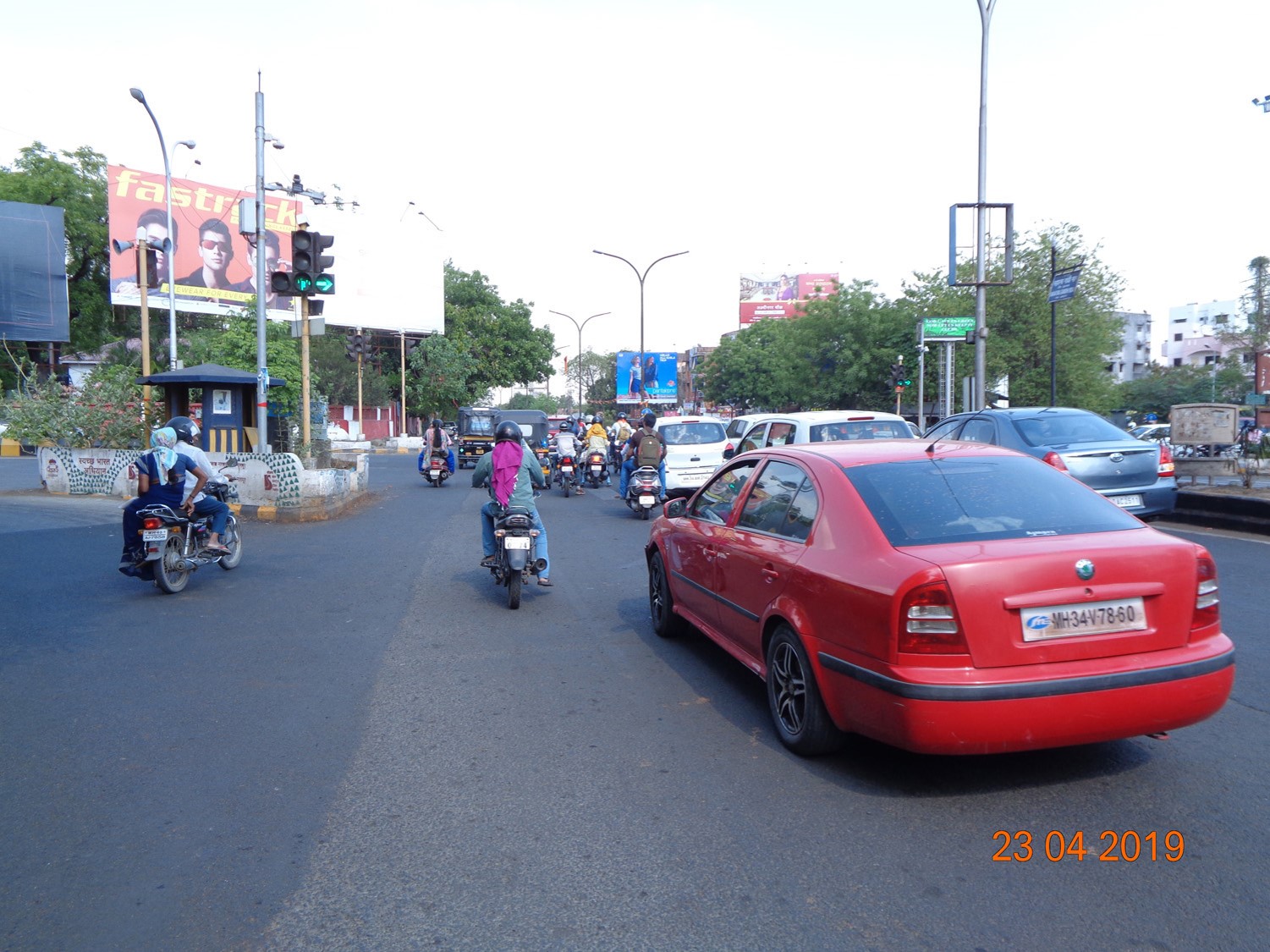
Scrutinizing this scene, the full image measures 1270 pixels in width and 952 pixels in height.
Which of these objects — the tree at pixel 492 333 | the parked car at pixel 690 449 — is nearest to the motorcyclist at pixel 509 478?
the parked car at pixel 690 449

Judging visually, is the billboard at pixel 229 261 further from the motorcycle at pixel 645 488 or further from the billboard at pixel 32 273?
the motorcycle at pixel 645 488

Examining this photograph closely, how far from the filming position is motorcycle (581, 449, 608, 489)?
73.4 ft

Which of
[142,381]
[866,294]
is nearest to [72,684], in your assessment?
[142,381]

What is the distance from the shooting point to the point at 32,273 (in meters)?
45.2

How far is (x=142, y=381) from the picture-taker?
17.8 m

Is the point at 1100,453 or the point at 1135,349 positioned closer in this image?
the point at 1100,453

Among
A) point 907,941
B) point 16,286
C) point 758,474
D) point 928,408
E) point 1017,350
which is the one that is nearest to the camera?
point 907,941

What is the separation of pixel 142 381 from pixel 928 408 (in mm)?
43006

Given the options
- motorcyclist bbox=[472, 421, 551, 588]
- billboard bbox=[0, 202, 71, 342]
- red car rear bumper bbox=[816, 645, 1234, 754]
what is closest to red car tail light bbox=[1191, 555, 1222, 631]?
red car rear bumper bbox=[816, 645, 1234, 754]

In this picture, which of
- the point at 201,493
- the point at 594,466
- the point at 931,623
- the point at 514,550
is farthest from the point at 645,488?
the point at 931,623

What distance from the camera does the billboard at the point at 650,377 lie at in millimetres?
57188

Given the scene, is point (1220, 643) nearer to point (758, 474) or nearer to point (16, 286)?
point (758, 474)

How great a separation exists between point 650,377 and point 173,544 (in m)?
48.6
